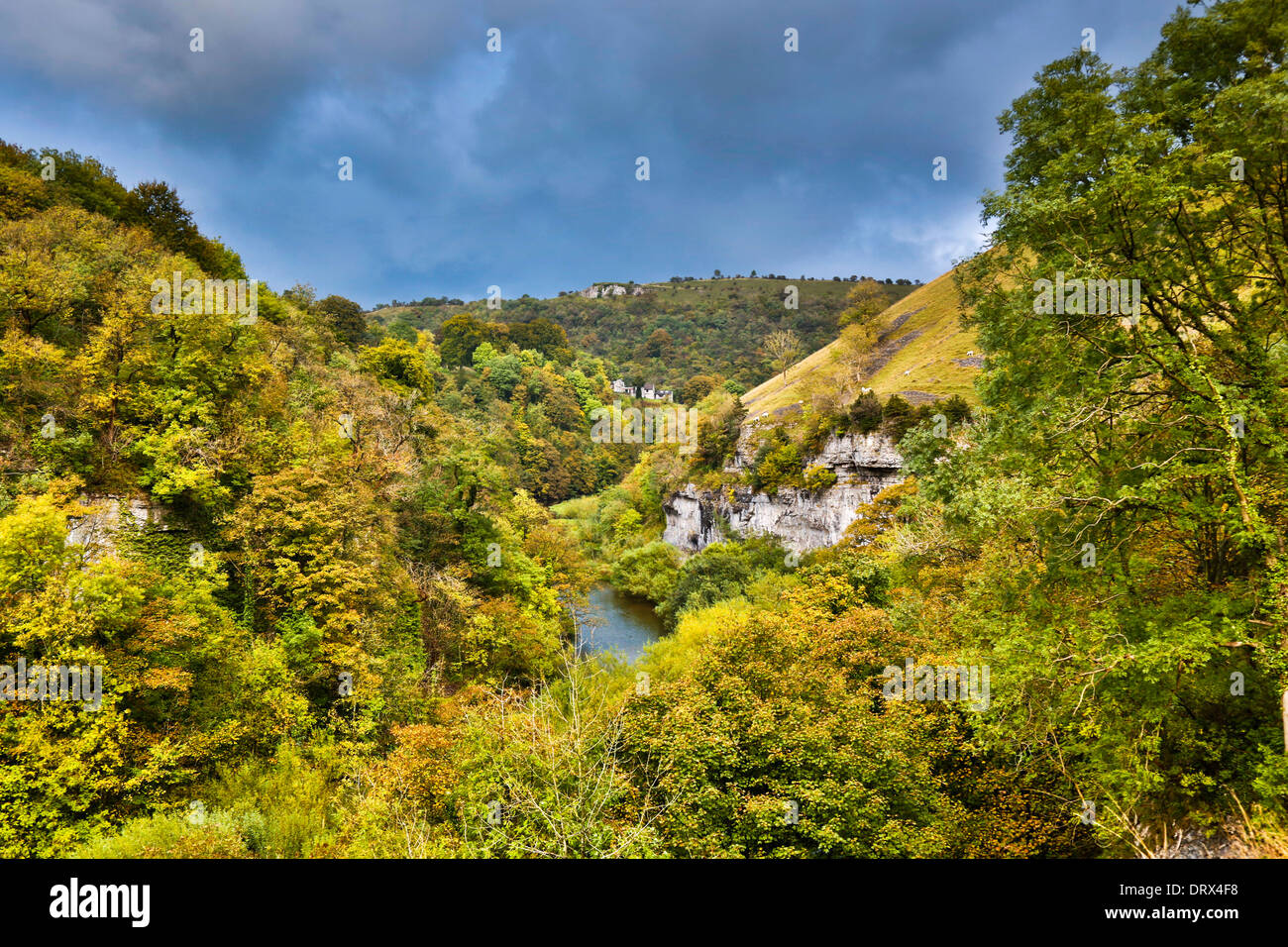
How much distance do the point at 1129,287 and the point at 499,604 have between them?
20986 millimetres

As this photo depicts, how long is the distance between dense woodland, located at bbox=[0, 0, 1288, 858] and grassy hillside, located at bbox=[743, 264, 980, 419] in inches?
1011

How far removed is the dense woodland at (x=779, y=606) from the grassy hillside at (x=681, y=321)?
9690cm

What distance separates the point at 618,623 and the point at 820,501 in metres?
16.8

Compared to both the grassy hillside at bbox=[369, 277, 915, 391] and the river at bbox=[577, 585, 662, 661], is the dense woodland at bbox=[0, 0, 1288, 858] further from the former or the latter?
the grassy hillside at bbox=[369, 277, 915, 391]

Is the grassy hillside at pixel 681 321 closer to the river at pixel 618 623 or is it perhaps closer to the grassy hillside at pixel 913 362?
the grassy hillside at pixel 913 362

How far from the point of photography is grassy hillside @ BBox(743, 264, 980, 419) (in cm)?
4425

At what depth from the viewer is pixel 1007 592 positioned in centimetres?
1165

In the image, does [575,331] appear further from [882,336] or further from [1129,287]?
[1129,287]

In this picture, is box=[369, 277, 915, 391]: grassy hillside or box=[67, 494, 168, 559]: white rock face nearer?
box=[67, 494, 168, 559]: white rock face

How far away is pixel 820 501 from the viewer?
39.8 metres

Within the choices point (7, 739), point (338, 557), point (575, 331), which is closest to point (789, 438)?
point (338, 557)

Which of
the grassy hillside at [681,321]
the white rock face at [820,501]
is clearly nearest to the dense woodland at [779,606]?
the white rock face at [820,501]

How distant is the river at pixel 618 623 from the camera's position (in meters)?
36.4

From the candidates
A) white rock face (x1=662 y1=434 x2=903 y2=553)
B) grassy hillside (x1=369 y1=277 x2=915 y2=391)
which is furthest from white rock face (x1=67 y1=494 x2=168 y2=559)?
grassy hillside (x1=369 y1=277 x2=915 y2=391)
